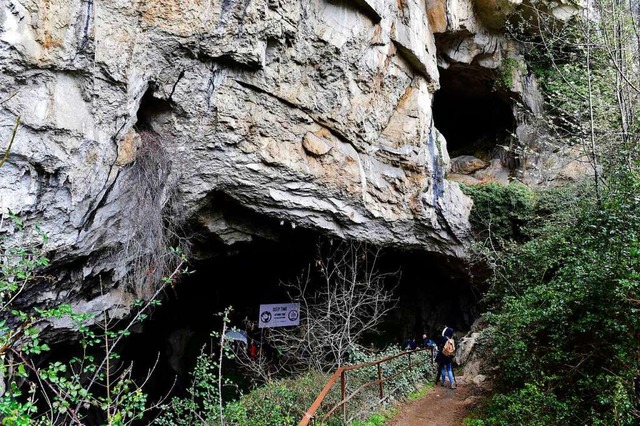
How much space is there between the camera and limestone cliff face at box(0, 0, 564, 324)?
4.85 meters

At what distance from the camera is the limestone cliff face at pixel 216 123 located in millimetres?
4852

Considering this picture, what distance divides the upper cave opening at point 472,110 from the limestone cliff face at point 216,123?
10.3ft

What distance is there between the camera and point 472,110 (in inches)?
582

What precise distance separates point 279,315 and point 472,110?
10.4m

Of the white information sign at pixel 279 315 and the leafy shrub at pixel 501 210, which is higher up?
the leafy shrub at pixel 501 210

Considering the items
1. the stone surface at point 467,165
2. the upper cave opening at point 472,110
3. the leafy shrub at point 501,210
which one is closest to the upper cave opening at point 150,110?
the leafy shrub at point 501,210

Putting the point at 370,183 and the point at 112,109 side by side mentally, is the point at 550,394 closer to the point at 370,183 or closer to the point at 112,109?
the point at 370,183

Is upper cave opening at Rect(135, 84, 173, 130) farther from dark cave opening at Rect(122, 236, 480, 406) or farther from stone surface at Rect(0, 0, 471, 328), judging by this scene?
dark cave opening at Rect(122, 236, 480, 406)

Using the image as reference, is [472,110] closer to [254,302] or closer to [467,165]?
[467,165]

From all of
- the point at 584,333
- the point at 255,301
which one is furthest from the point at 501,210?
the point at 255,301

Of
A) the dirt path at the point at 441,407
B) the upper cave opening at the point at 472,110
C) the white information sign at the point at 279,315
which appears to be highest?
the upper cave opening at the point at 472,110

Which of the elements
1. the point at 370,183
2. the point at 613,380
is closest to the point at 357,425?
the point at 613,380

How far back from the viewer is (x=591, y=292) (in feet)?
14.8

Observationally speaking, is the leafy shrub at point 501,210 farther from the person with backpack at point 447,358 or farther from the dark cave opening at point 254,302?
the person with backpack at point 447,358
